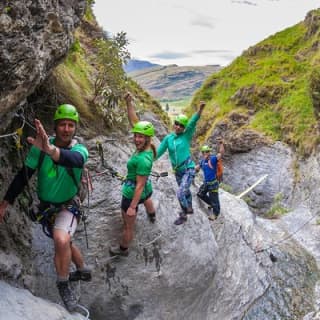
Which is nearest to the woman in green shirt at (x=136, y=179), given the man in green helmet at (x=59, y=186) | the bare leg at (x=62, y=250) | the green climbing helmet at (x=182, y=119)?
the green climbing helmet at (x=182, y=119)

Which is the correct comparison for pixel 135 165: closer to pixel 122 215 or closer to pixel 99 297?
pixel 122 215

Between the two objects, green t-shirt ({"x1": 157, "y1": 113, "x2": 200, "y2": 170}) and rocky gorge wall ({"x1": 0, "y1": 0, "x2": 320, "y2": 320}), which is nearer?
rocky gorge wall ({"x1": 0, "y1": 0, "x2": 320, "y2": 320})

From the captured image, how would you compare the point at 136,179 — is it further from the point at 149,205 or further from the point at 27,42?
the point at 27,42

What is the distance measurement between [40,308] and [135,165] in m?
3.29

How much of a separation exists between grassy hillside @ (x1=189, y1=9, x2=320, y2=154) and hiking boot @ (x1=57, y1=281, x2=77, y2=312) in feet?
74.6

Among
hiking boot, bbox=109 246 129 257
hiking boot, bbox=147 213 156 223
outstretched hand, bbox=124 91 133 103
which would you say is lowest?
hiking boot, bbox=109 246 129 257

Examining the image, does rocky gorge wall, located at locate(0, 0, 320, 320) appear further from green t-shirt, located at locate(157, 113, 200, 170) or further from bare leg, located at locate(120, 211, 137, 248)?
green t-shirt, located at locate(157, 113, 200, 170)

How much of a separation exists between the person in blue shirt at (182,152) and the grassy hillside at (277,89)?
18.1m

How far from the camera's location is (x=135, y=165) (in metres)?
8.78

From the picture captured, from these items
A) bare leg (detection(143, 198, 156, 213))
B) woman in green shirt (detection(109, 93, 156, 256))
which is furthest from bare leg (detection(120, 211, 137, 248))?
bare leg (detection(143, 198, 156, 213))

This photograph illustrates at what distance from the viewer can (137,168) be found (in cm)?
862

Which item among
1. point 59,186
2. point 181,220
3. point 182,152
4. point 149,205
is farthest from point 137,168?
point 181,220

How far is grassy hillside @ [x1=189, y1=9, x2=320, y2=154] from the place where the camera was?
30.1 m

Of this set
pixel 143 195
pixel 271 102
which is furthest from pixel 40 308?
pixel 271 102
